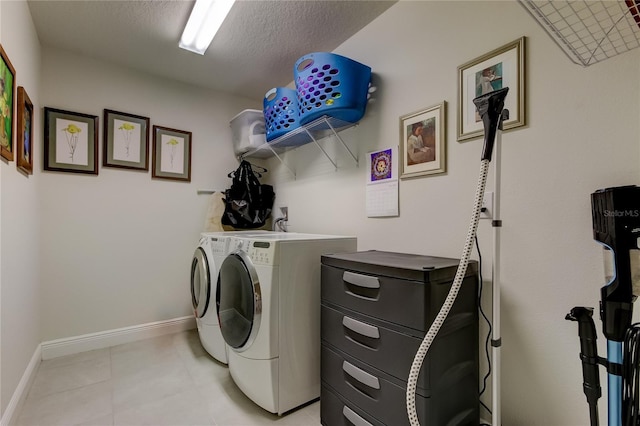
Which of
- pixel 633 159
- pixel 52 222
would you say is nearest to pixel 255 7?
pixel 633 159

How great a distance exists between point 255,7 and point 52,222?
7.02 feet

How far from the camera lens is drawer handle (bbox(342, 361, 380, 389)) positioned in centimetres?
114

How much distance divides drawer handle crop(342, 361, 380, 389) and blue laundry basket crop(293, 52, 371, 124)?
1.35m

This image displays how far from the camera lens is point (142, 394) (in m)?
1.67

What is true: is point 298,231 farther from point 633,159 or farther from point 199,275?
point 633,159

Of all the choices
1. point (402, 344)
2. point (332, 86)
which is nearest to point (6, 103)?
point (332, 86)

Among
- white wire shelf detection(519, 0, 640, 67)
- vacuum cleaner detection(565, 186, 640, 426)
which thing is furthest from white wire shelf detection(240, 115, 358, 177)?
vacuum cleaner detection(565, 186, 640, 426)

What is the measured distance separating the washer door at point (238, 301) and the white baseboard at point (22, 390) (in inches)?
39.7

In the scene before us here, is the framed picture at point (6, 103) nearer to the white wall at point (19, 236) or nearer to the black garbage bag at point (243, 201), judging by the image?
the white wall at point (19, 236)

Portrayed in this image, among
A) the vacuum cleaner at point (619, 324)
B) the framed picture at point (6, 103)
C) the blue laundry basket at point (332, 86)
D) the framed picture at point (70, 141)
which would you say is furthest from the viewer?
the framed picture at point (70, 141)

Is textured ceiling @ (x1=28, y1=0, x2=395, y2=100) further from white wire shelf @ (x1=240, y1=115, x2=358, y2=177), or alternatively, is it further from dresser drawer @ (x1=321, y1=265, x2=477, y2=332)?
dresser drawer @ (x1=321, y1=265, x2=477, y2=332)

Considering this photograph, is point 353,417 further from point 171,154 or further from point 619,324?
point 171,154

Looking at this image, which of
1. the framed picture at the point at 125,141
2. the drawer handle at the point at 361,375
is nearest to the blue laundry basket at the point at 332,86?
the drawer handle at the point at 361,375

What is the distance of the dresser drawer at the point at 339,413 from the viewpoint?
3.91 feet
